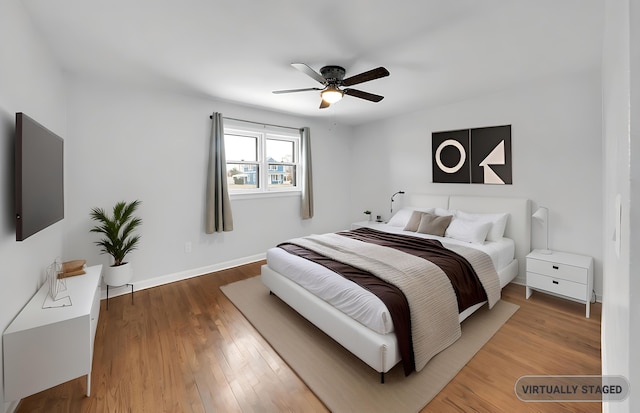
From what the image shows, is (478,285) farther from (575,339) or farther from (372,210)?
(372,210)

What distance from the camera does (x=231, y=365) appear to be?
2.02 m

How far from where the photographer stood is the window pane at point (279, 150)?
463cm

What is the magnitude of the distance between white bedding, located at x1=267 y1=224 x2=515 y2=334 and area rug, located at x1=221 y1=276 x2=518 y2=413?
36 cm

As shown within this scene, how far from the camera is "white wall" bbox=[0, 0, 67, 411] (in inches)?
59.8

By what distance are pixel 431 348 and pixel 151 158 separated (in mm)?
3695

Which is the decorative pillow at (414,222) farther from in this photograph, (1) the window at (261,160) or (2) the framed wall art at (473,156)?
(1) the window at (261,160)

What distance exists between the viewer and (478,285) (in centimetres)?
255

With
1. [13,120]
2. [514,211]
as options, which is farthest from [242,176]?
[514,211]

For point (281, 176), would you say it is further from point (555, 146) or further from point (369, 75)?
point (555, 146)

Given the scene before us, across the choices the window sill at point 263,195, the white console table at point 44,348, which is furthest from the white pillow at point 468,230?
the white console table at point 44,348

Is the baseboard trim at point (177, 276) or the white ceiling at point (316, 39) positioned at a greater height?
the white ceiling at point (316, 39)

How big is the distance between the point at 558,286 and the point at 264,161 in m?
4.11

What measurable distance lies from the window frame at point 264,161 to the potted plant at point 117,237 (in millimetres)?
1384

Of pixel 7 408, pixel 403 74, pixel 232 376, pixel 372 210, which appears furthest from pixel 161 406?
pixel 372 210
